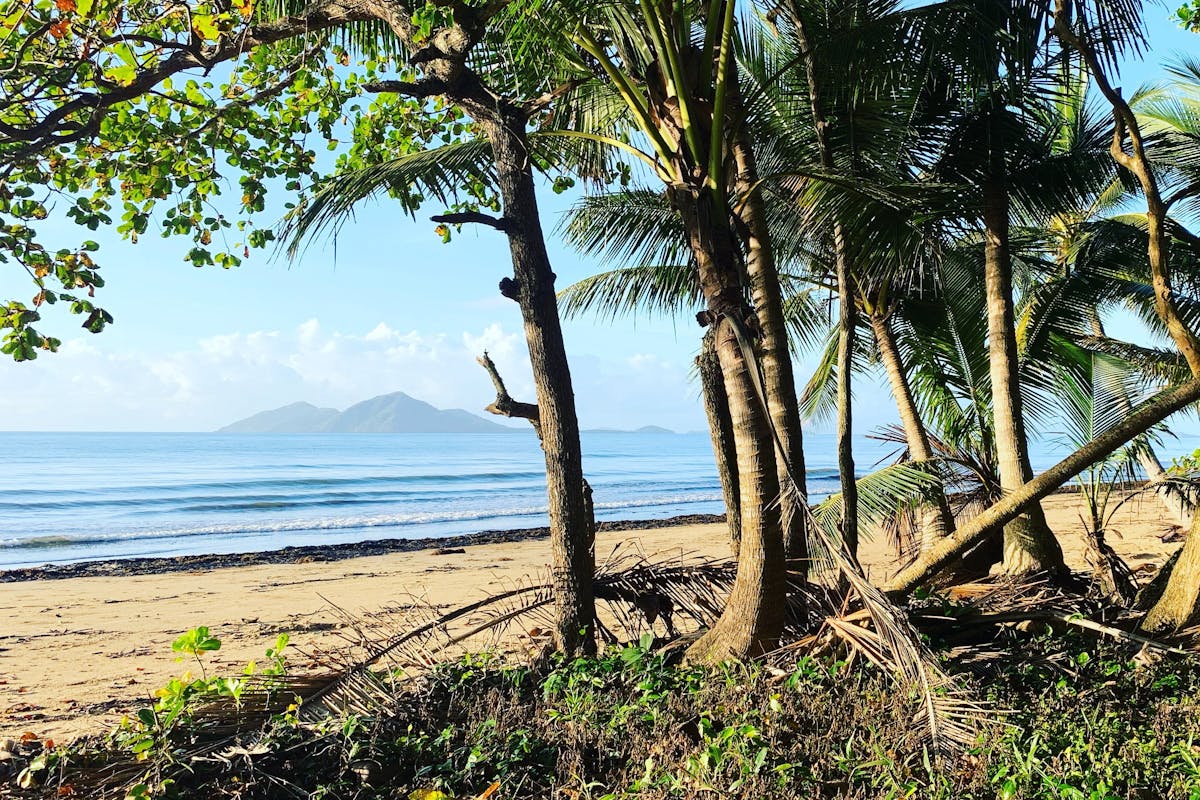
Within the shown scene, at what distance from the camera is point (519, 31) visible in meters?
4.58

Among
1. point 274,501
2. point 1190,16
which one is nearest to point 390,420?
point 274,501

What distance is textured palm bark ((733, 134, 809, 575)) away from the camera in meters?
5.51

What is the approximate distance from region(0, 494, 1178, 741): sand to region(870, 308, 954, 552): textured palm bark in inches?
21.9

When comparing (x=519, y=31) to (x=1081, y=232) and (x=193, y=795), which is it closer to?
(x=193, y=795)

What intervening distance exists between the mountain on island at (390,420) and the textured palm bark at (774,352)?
16010 centimetres

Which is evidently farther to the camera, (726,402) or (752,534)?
(726,402)

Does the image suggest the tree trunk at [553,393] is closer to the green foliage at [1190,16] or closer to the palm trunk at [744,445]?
the palm trunk at [744,445]

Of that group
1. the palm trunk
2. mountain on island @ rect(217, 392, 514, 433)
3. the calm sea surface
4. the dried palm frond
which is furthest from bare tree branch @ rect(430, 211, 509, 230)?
mountain on island @ rect(217, 392, 514, 433)

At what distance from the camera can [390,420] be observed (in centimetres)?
17175

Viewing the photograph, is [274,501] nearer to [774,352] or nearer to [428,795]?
[774,352]

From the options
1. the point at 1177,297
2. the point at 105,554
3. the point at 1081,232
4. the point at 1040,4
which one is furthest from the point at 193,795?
the point at 105,554

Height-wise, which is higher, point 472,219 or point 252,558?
point 472,219

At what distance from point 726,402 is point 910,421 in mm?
3605

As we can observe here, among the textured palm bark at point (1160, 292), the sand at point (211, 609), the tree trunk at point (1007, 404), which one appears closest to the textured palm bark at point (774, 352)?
the sand at point (211, 609)
